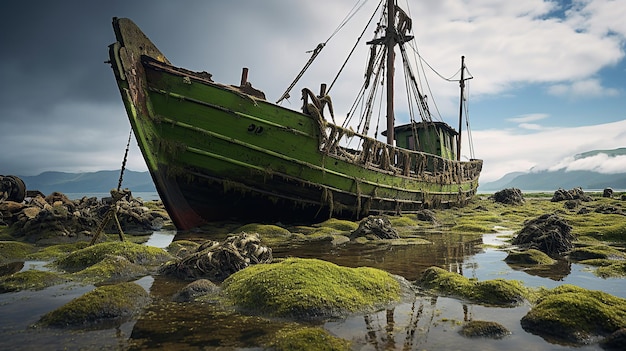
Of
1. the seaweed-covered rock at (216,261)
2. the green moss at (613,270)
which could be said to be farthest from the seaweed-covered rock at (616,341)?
the seaweed-covered rock at (216,261)

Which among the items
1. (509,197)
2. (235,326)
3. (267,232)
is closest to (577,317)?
(235,326)

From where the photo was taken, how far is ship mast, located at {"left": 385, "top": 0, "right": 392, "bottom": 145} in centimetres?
2411

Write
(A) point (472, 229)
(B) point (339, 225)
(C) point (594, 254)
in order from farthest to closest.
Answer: (B) point (339, 225) < (A) point (472, 229) < (C) point (594, 254)

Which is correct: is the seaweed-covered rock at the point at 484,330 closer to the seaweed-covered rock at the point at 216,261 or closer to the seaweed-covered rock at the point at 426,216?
the seaweed-covered rock at the point at 216,261

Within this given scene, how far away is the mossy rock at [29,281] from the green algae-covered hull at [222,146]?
6576 millimetres

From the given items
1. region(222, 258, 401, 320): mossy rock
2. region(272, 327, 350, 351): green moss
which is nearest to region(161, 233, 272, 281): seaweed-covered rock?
region(222, 258, 401, 320): mossy rock

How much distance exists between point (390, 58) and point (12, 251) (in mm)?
23087

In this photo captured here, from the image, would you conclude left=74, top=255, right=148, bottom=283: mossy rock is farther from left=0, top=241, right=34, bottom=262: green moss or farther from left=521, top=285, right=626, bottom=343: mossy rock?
left=521, top=285, right=626, bottom=343: mossy rock

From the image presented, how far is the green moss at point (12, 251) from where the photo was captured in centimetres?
839

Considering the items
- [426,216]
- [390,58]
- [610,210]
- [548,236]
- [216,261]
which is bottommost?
[216,261]

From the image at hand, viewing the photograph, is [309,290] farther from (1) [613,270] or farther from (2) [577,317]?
(1) [613,270]

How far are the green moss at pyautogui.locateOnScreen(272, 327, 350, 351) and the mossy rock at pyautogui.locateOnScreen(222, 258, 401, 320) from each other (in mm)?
749

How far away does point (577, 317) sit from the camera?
4043 millimetres

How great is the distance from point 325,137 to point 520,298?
9971 millimetres
